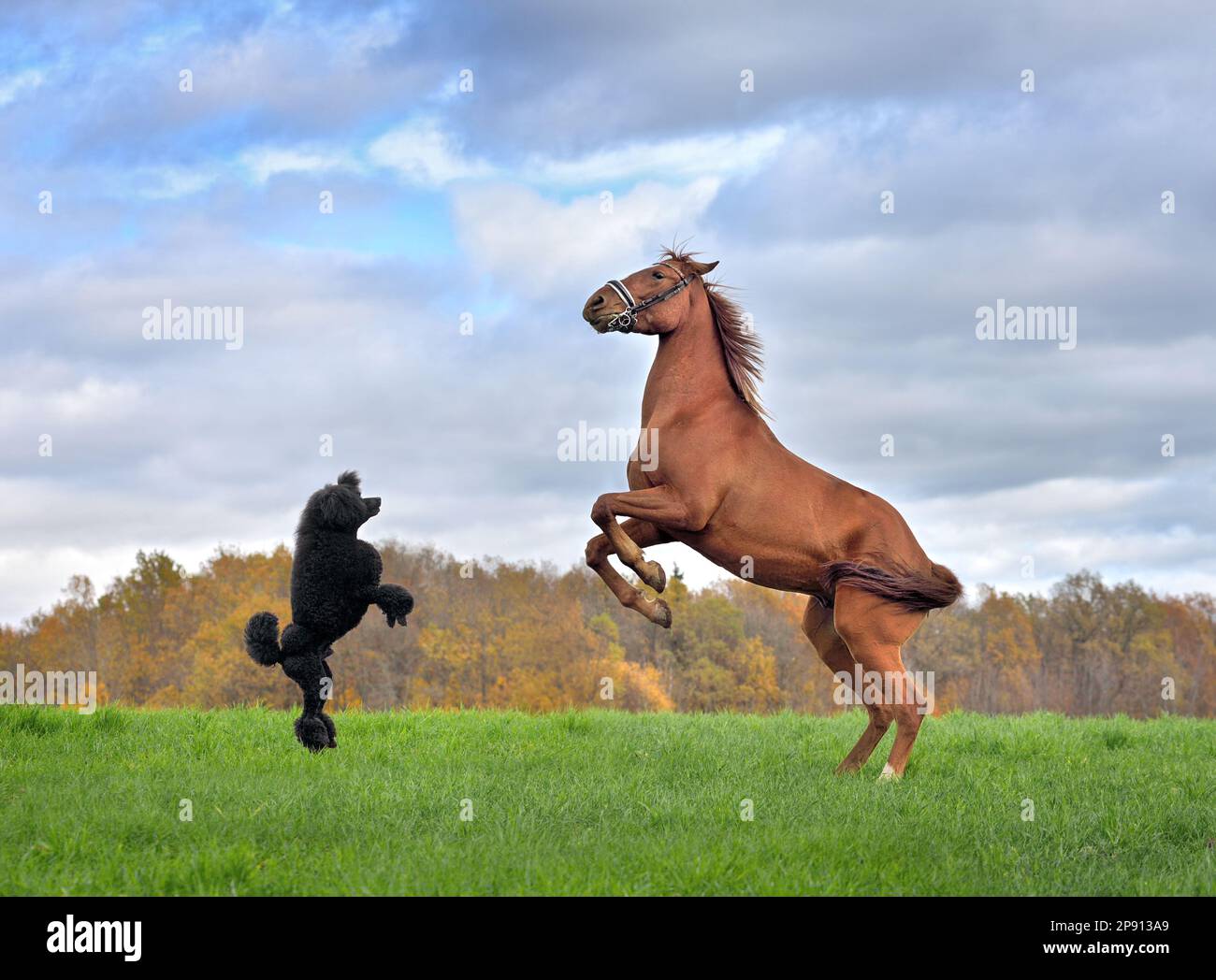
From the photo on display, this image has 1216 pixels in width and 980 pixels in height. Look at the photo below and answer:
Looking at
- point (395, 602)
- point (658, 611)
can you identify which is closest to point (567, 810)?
point (658, 611)

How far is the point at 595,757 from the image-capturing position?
27.0 ft

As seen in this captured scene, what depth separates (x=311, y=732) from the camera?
7.92m

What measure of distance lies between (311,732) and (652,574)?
2920 mm

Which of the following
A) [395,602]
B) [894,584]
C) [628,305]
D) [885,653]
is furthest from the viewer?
[885,653]

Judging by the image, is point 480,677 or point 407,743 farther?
point 480,677

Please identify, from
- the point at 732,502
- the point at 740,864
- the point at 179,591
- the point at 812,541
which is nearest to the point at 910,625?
the point at 812,541

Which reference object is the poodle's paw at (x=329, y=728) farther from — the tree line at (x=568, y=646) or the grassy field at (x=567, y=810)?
the tree line at (x=568, y=646)

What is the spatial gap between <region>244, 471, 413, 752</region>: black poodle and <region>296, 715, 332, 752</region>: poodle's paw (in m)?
0.29

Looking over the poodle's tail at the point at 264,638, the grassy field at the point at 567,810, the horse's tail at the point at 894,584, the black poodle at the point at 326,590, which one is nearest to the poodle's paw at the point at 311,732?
the grassy field at the point at 567,810

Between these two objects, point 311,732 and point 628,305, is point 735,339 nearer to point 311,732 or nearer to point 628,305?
point 628,305

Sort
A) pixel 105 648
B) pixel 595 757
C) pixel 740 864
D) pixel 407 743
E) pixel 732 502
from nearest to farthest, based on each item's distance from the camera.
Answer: pixel 740 864, pixel 732 502, pixel 595 757, pixel 407 743, pixel 105 648
